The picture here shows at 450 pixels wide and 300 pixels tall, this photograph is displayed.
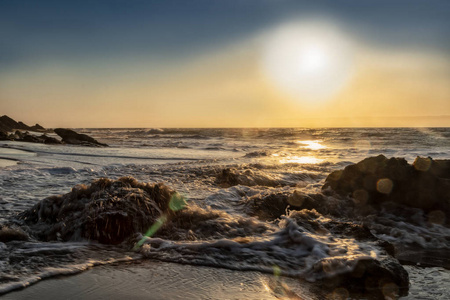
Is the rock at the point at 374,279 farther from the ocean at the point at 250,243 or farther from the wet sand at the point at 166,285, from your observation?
the wet sand at the point at 166,285

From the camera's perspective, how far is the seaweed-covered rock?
3.64 meters

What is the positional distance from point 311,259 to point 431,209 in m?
3.11

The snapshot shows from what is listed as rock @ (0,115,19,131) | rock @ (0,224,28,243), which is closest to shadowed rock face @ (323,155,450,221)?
rock @ (0,224,28,243)

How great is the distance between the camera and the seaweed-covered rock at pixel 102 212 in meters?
3.64

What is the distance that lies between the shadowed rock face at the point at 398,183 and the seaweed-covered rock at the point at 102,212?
3346mm

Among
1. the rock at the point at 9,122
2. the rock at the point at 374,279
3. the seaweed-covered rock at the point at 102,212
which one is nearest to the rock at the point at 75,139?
the seaweed-covered rock at the point at 102,212

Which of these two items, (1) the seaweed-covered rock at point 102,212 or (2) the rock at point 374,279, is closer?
(2) the rock at point 374,279

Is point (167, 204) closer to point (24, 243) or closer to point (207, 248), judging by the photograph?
point (207, 248)

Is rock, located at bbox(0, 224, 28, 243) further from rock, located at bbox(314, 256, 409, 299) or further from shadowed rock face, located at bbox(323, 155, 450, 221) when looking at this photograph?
shadowed rock face, located at bbox(323, 155, 450, 221)

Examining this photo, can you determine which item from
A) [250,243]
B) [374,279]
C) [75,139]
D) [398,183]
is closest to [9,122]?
[75,139]

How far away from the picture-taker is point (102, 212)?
382 centimetres

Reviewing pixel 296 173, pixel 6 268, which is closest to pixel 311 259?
pixel 6 268

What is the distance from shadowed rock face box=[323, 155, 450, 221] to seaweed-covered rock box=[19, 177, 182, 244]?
335 cm

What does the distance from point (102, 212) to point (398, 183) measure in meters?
4.80
